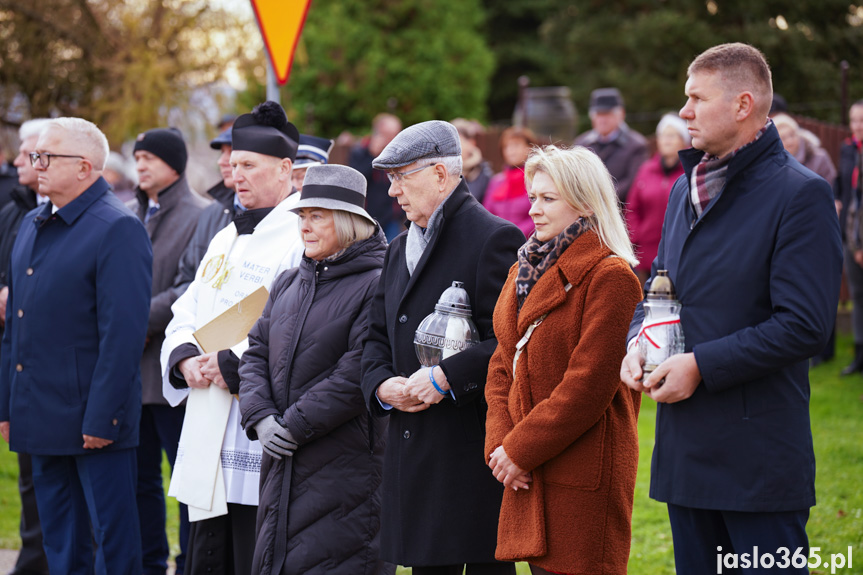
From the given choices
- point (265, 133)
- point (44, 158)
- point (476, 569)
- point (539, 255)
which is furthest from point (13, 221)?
point (539, 255)

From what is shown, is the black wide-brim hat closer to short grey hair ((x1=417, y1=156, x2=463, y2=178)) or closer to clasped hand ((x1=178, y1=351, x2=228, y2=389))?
clasped hand ((x1=178, y1=351, x2=228, y2=389))

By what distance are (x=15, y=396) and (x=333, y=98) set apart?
26075mm

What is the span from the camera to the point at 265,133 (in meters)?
4.91

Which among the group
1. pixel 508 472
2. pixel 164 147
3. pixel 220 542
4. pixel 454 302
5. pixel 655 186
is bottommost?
pixel 220 542

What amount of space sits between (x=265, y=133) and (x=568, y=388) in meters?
2.34

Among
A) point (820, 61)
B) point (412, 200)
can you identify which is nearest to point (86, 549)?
point (412, 200)

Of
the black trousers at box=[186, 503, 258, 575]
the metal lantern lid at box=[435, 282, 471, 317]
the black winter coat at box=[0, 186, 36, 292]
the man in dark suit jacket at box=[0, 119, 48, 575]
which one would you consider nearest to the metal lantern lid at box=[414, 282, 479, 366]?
the metal lantern lid at box=[435, 282, 471, 317]

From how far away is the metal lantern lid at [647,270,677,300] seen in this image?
3.27 meters

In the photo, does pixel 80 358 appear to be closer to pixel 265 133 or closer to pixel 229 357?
pixel 229 357

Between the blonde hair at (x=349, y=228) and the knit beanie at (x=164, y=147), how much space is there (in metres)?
2.28

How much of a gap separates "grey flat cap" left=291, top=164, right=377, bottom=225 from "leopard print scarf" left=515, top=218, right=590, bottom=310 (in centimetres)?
102

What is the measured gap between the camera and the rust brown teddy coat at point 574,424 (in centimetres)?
335

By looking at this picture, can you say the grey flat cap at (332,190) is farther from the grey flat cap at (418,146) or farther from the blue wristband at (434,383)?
the blue wristband at (434,383)

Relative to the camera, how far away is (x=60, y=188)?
503 centimetres
